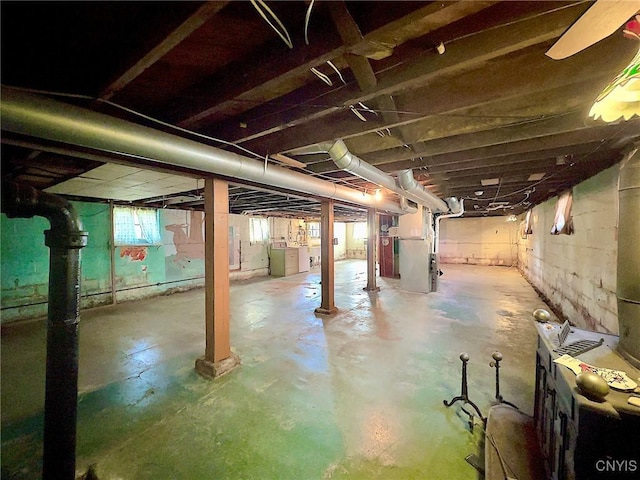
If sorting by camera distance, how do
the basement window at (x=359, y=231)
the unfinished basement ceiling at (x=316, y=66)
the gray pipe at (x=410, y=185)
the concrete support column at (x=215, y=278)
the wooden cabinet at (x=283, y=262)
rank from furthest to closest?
the basement window at (x=359, y=231), the wooden cabinet at (x=283, y=262), the gray pipe at (x=410, y=185), the concrete support column at (x=215, y=278), the unfinished basement ceiling at (x=316, y=66)

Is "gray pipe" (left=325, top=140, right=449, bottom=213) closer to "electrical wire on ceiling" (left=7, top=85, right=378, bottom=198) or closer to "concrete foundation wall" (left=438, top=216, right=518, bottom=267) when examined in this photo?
"electrical wire on ceiling" (left=7, top=85, right=378, bottom=198)

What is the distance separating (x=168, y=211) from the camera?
253 inches

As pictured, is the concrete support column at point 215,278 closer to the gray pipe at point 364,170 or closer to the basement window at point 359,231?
the gray pipe at point 364,170

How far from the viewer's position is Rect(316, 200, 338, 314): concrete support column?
4.56 meters

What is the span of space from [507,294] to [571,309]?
2.09 metres

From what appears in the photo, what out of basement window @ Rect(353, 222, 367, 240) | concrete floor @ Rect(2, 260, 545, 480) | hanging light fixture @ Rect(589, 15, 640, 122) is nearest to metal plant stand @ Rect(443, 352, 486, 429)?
concrete floor @ Rect(2, 260, 545, 480)

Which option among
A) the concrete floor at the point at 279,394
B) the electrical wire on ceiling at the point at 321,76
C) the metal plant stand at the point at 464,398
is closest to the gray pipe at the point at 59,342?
the concrete floor at the point at 279,394

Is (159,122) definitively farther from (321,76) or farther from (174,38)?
(321,76)

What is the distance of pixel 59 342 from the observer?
1.41 meters

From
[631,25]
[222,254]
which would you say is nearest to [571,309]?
[631,25]

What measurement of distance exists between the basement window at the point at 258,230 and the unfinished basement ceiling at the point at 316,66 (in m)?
6.47

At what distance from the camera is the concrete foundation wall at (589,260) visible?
2.75 m

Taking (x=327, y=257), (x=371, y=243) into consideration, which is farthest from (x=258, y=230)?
(x=327, y=257)

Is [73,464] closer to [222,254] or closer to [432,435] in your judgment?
[222,254]
